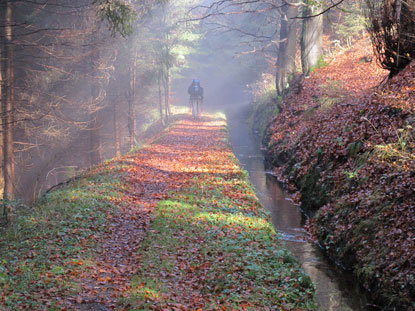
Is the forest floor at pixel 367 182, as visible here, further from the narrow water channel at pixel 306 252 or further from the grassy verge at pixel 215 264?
the grassy verge at pixel 215 264

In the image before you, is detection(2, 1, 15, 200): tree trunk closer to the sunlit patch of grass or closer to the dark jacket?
the sunlit patch of grass

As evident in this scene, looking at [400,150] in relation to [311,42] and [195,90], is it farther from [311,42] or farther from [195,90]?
[195,90]

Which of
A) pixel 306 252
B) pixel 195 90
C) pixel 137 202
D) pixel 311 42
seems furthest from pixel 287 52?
pixel 306 252

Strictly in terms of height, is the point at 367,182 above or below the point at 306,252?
above

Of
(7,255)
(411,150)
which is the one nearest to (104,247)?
(7,255)

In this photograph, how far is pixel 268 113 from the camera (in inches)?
1268

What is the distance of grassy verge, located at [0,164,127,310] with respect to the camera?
19.3 feet

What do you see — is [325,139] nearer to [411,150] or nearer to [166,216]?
[411,150]

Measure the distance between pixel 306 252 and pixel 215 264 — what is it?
2663mm

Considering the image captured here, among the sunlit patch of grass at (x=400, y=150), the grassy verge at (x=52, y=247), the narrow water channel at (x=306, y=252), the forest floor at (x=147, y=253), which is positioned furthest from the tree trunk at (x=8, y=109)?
the sunlit patch of grass at (x=400, y=150)

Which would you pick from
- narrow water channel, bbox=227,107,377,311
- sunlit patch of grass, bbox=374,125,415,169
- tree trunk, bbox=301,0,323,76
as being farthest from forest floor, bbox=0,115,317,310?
tree trunk, bbox=301,0,323,76

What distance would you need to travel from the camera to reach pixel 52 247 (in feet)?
25.0

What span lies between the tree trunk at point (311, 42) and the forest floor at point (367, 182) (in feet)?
21.0

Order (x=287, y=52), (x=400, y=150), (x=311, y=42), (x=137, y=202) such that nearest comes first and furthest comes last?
(x=400, y=150), (x=137, y=202), (x=311, y=42), (x=287, y=52)
